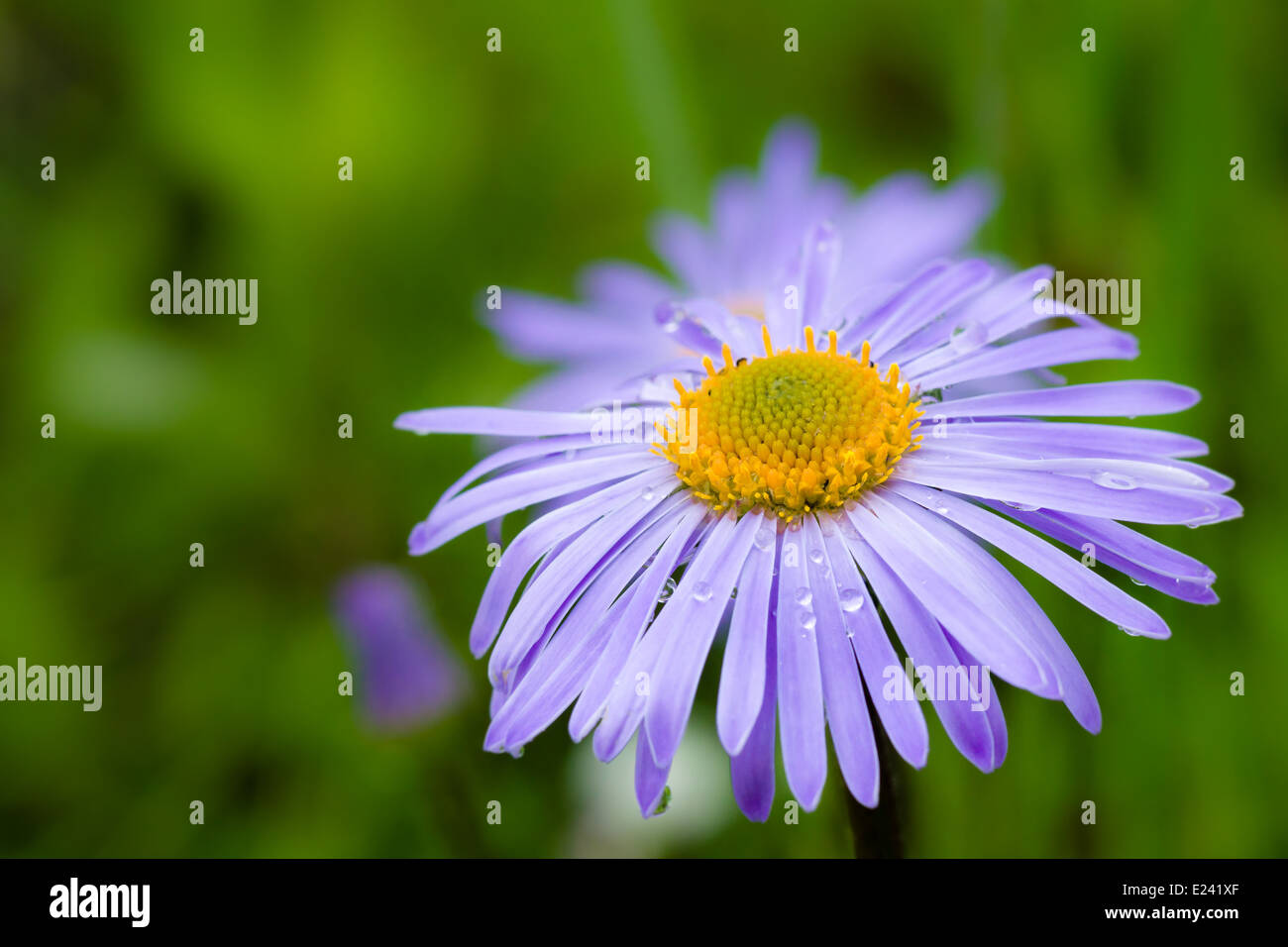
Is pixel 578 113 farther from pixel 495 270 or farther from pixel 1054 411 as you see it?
pixel 1054 411

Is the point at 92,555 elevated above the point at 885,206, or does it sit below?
below

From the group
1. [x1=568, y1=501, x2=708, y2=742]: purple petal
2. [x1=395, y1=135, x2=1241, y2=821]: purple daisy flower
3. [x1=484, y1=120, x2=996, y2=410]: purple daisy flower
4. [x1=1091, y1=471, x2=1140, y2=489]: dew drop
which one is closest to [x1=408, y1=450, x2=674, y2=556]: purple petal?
[x1=395, y1=135, x2=1241, y2=821]: purple daisy flower

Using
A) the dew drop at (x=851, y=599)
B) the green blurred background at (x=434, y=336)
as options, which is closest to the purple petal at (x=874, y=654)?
the dew drop at (x=851, y=599)

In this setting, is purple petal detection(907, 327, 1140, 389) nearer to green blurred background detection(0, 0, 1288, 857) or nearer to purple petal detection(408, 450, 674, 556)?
purple petal detection(408, 450, 674, 556)

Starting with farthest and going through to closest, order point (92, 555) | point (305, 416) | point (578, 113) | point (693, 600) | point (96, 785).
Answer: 1. point (578, 113)
2. point (305, 416)
3. point (92, 555)
4. point (96, 785)
5. point (693, 600)

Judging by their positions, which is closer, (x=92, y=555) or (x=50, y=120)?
(x=92, y=555)
